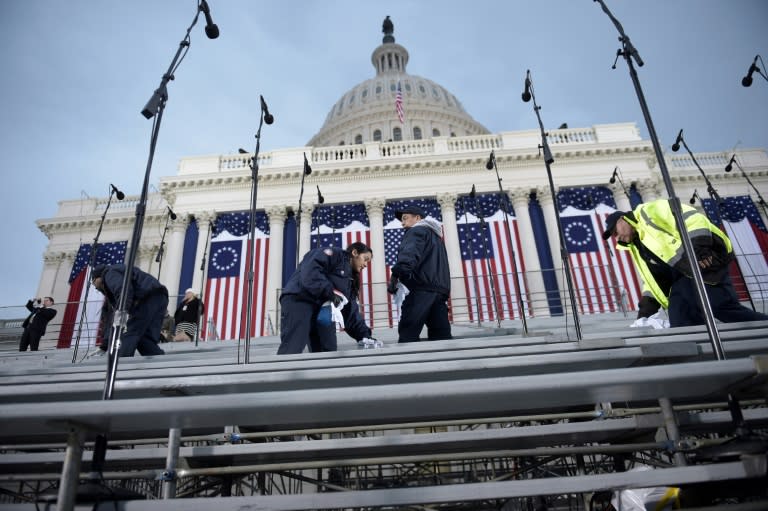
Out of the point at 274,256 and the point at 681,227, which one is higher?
the point at 274,256

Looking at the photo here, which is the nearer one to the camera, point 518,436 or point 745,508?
point 745,508

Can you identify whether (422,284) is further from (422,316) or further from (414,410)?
(414,410)

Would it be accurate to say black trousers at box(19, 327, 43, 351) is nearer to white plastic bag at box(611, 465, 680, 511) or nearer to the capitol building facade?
the capitol building facade

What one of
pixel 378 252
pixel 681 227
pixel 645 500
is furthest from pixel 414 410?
pixel 378 252

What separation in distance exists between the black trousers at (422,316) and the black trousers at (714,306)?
8.17 ft

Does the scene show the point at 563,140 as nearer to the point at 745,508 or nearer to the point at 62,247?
the point at 745,508

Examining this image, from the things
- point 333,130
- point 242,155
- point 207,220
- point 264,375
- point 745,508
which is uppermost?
point 333,130

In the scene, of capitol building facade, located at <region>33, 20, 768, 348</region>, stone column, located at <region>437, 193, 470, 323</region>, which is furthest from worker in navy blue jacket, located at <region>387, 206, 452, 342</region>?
stone column, located at <region>437, 193, 470, 323</region>

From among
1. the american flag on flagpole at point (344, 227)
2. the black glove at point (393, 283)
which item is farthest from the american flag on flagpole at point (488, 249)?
the black glove at point (393, 283)

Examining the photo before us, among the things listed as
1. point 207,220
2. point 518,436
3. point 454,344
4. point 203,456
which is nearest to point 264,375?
point 203,456

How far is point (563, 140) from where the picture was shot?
2455 cm

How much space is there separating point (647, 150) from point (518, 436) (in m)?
24.4

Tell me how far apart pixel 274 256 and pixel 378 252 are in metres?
4.82

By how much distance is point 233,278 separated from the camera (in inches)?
807
